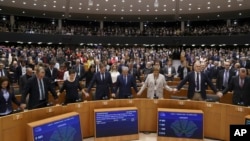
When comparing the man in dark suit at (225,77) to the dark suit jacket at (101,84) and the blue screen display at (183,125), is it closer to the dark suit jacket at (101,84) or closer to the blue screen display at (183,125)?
the blue screen display at (183,125)

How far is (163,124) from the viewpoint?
6789 millimetres

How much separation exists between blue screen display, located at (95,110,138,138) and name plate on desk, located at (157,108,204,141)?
0.77 metres

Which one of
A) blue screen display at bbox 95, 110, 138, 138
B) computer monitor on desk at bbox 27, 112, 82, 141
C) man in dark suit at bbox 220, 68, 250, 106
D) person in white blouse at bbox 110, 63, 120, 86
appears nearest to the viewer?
computer monitor on desk at bbox 27, 112, 82, 141

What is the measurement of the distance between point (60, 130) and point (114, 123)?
57.3 inches

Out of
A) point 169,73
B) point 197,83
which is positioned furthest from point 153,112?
point 169,73

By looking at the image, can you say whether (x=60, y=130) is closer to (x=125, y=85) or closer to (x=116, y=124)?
(x=116, y=124)

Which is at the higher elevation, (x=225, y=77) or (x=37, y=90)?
(x=225, y=77)

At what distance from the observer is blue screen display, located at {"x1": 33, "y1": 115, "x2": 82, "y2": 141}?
17.7ft

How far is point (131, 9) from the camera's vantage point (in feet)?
90.5

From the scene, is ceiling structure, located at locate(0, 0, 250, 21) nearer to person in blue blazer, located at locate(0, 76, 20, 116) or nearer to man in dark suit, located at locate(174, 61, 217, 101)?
man in dark suit, located at locate(174, 61, 217, 101)

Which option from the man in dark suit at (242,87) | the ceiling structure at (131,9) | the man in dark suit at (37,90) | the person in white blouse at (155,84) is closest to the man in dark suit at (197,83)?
the person in white blouse at (155,84)

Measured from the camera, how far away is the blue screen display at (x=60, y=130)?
17.7 ft

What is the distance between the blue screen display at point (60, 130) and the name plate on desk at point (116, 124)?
22.2 inches

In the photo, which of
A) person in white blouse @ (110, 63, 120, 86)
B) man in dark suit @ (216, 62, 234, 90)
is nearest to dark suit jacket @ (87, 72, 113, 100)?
person in white blouse @ (110, 63, 120, 86)
